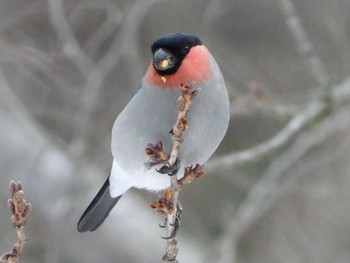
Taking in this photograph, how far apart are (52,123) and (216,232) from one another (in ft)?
4.54

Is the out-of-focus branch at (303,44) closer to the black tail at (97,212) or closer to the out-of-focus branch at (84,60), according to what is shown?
the out-of-focus branch at (84,60)

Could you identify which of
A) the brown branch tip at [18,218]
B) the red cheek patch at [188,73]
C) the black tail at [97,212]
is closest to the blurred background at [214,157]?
the black tail at [97,212]

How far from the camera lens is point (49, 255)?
355cm

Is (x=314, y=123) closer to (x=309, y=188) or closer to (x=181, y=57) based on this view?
(x=309, y=188)

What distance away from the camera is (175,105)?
216 centimetres

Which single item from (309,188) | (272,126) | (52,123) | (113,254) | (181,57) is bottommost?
(181,57)

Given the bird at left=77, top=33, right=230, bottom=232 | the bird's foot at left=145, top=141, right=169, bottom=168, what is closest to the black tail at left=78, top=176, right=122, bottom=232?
the bird at left=77, top=33, right=230, bottom=232

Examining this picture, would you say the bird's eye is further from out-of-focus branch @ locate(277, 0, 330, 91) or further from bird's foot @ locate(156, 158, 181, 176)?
out-of-focus branch @ locate(277, 0, 330, 91)

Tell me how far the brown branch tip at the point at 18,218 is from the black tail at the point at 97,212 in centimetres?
109

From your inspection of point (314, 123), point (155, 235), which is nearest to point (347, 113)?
point (314, 123)

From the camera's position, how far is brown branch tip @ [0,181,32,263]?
156 centimetres

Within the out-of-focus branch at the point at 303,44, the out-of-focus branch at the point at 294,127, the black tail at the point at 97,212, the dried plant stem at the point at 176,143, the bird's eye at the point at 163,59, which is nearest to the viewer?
the dried plant stem at the point at 176,143

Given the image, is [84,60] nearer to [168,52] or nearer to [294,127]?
[294,127]

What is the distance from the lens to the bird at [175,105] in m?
2.16
